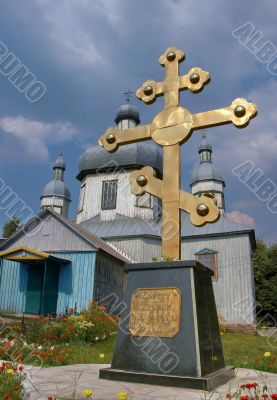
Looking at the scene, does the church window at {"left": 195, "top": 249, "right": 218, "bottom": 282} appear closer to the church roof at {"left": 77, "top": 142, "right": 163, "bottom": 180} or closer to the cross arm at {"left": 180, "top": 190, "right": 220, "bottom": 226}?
the church roof at {"left": 77, "top": 142, "right": 163, "bottom": 180}

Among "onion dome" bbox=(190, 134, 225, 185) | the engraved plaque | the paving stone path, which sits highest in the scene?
"onion dome" bbox=(190, 134, 225, 185)

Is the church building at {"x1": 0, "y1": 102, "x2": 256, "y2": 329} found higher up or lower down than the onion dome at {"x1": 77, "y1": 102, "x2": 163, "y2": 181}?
lower down

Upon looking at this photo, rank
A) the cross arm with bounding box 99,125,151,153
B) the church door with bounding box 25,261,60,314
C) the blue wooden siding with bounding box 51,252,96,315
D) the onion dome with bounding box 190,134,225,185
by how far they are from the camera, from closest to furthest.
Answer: the cross arm with bounding box 99,125,151,153 < the church door with bounding box 25,261,60,314 < the blue wooden siding with bounding box 51,252,96,315 < the onion dome with bounding box 190,134,225,185

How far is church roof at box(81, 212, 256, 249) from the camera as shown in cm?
1988

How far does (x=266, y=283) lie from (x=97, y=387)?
29.5m

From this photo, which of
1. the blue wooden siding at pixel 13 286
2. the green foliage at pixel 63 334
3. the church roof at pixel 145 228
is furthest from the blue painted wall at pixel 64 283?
the green foliage at pixel 63 334

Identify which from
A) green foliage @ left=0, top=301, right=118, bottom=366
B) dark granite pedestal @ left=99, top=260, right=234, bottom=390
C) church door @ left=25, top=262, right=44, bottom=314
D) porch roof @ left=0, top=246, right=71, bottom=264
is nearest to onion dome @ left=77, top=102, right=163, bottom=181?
church door @ left=25, top=262, right=44, bottom=314

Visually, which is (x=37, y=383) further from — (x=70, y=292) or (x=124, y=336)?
(x=70, y=292)

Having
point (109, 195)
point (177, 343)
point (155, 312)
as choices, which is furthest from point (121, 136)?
point (109, 195)

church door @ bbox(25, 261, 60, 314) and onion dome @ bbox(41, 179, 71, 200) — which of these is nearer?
church door @ bbox(25, 261, 60, 314)

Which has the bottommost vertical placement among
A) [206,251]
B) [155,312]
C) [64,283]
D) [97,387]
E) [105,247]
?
[97,387]

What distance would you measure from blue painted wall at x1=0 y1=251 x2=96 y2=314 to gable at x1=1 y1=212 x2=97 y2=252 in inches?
14.0

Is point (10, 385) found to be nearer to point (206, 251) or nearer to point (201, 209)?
point (201, 209)

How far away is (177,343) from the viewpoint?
3.97 m
